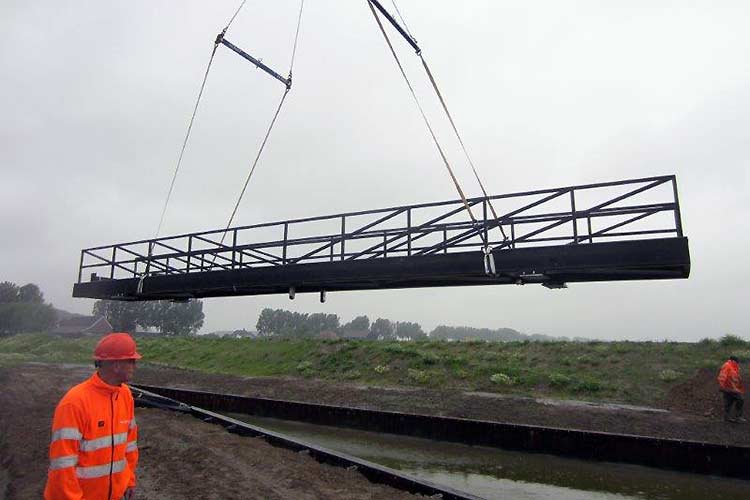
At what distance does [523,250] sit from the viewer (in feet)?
27.5

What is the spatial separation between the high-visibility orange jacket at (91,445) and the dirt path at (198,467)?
3.05 metres

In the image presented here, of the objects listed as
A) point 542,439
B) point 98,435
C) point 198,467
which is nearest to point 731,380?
point 542,439

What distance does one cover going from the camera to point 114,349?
3.44 meters

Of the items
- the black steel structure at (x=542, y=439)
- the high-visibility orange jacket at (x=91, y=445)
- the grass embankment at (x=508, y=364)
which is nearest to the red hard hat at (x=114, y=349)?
the high-visibility orange jacket at (x=91, y=445)

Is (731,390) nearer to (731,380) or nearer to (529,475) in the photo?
(731,380)

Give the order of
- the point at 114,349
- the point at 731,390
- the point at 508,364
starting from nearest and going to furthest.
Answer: the point at 114,349 < the point at 731,390 < the point at 508,364

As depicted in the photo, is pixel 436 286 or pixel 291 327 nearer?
pixel 436 286

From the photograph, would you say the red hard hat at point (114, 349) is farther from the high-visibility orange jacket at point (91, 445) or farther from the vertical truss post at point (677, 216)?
the vertical truss post at point (677, 216)

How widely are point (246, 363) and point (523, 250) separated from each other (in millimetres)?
20486

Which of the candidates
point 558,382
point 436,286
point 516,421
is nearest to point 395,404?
point 516,421

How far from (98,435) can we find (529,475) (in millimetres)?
8809

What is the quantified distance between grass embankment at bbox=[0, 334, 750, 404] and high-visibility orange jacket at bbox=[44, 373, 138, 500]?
14.2m

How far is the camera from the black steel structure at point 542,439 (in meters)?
9.95

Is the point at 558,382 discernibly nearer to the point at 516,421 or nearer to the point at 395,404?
the point at 516,421
